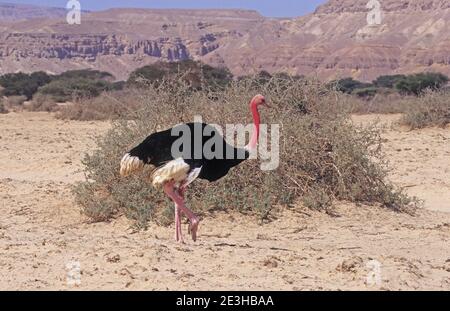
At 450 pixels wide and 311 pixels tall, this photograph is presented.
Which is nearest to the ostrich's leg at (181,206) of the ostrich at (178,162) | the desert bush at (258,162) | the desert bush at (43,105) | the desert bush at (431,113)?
the ostrich at (178,162)

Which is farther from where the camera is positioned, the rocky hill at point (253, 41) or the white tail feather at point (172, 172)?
the rocky hill at point (253, 41)

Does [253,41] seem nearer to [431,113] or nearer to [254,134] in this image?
[431,113]

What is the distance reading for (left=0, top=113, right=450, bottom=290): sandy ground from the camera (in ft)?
18.7

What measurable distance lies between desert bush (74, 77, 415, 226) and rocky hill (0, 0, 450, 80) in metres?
57.8

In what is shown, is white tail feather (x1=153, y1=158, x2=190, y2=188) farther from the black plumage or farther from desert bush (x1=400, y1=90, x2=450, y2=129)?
desert bush (x1=400, y1=90, x2=450, y2=129)

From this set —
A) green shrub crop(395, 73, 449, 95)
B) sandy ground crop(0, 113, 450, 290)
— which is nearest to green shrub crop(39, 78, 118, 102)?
green shrub crop(395, 73, 449, 95)

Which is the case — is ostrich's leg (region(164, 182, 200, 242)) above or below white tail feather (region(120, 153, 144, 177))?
below

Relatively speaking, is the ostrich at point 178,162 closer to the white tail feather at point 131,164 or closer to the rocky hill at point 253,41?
the white tail feather at point 131,164

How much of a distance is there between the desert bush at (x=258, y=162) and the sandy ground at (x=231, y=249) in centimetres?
23

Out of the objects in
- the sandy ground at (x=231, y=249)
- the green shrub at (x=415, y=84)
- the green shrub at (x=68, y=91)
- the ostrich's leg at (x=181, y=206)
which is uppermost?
the green shrub at (x=415, y=84)

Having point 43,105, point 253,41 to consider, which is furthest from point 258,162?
point 253,41

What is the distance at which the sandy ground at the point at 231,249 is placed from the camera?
18.7 feet
